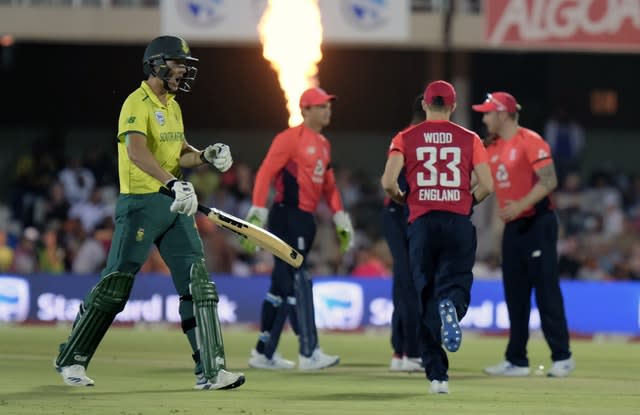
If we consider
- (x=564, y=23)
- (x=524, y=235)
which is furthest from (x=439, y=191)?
(x=564, y=23)

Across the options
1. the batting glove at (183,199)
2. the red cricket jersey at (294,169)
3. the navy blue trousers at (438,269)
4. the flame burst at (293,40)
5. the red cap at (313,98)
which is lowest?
the navy blue trousers at (438,269)

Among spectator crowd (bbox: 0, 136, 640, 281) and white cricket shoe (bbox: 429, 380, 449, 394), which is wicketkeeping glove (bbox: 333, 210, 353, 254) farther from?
spectator crowd (bbox: 0, 136, 640, 281)

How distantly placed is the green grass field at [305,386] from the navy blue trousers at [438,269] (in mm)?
349

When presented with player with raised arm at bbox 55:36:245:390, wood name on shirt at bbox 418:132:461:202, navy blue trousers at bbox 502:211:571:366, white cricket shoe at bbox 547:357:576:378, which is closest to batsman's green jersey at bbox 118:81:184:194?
player with raised arm at bbox 55:36:245:390

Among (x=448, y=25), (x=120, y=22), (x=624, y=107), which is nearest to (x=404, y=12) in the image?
(x=448, y=25)

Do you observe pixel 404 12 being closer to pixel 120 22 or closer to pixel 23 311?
pixel 120 22

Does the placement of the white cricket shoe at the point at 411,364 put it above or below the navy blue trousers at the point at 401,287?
below

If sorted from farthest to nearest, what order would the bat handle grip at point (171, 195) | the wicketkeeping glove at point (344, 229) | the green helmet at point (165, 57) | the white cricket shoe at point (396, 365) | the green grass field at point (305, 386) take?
the wicketkeeping glove at point (344, 229)
the white cricket shoe at point (396, 365)
the green helmet at point (165, 57)
the bat handle grip at point (171, 195)
the green grass field at point (305, 386)

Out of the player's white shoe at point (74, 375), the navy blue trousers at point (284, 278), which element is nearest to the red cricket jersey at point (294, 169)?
the navy blue trousers at point (284, 278)

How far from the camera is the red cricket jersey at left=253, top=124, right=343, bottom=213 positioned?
13953mm

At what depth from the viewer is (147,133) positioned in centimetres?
1085

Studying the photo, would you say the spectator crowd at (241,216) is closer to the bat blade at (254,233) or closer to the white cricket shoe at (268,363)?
the white cricket shoe at (268,363)

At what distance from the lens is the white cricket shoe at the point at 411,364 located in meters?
13.7

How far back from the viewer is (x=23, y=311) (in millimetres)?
20859
